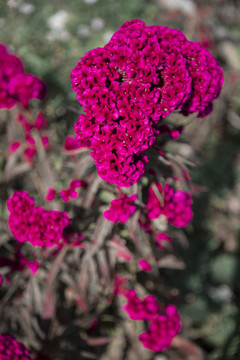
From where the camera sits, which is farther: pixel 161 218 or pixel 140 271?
pixel 140 271

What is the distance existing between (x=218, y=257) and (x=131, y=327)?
126 cm

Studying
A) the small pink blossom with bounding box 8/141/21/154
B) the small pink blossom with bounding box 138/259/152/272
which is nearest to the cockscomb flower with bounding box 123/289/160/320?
the small pink blossom with bounding box 138/259/152/272

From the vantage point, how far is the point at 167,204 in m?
1.53

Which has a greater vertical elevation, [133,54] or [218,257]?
[133,54]

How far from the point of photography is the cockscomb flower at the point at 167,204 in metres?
1.51

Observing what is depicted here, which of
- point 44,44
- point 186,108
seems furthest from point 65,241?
point 44,44

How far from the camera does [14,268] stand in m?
1.70

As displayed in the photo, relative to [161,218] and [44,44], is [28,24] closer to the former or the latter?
[44,44]

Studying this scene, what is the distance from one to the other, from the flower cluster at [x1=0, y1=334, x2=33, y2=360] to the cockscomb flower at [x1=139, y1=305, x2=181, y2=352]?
60cm

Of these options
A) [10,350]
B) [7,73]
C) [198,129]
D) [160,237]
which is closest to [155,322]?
[160,237]

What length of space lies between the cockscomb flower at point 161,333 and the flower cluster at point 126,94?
83 cm

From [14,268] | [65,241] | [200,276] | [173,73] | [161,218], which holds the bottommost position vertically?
[200,276]

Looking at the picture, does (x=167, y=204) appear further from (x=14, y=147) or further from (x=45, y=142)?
(x=14, y=147)

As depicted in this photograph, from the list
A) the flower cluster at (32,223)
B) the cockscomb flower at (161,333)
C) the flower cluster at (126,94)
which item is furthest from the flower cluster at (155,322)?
the flower cluster at (126,94)
